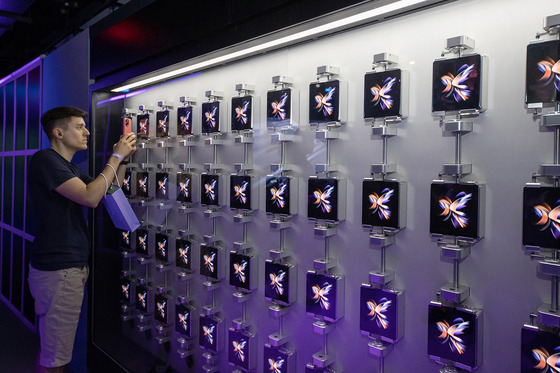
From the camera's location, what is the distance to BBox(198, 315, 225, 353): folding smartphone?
282 cm

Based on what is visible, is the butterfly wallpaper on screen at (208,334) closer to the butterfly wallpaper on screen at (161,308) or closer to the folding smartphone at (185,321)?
the folding smartphone at (185,321)

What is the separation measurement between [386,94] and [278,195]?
815mm

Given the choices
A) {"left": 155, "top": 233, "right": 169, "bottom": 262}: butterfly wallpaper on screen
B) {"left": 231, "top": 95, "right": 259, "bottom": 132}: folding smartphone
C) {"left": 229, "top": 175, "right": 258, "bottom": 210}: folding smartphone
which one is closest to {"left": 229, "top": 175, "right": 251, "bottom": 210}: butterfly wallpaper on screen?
{"left": 229, "top": 175, "right": 258, "bottom": 210}: folding smartphone

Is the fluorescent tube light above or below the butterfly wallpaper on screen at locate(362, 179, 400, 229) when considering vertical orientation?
above

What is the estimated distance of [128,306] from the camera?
3604 mm

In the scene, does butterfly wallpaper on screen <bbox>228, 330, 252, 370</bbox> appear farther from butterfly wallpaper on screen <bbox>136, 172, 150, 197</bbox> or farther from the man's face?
the man's face

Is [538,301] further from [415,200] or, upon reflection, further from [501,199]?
[415,200]

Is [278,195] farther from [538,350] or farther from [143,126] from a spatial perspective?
[143,126]

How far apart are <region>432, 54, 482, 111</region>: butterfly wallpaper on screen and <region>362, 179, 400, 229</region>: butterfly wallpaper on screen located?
390mm

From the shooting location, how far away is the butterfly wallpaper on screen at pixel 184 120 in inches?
118

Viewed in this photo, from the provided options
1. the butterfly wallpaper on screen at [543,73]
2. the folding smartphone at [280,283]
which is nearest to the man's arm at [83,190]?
the folding smartphone at [280,283]

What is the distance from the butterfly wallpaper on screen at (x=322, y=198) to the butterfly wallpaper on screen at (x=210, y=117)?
87 centimetres

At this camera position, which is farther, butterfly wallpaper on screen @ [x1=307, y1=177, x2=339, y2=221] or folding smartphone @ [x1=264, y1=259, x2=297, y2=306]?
folding smartphone @ [x1=264, y1=259, x2=297, y2=306]

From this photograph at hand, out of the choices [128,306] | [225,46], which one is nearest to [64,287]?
[128,306]
